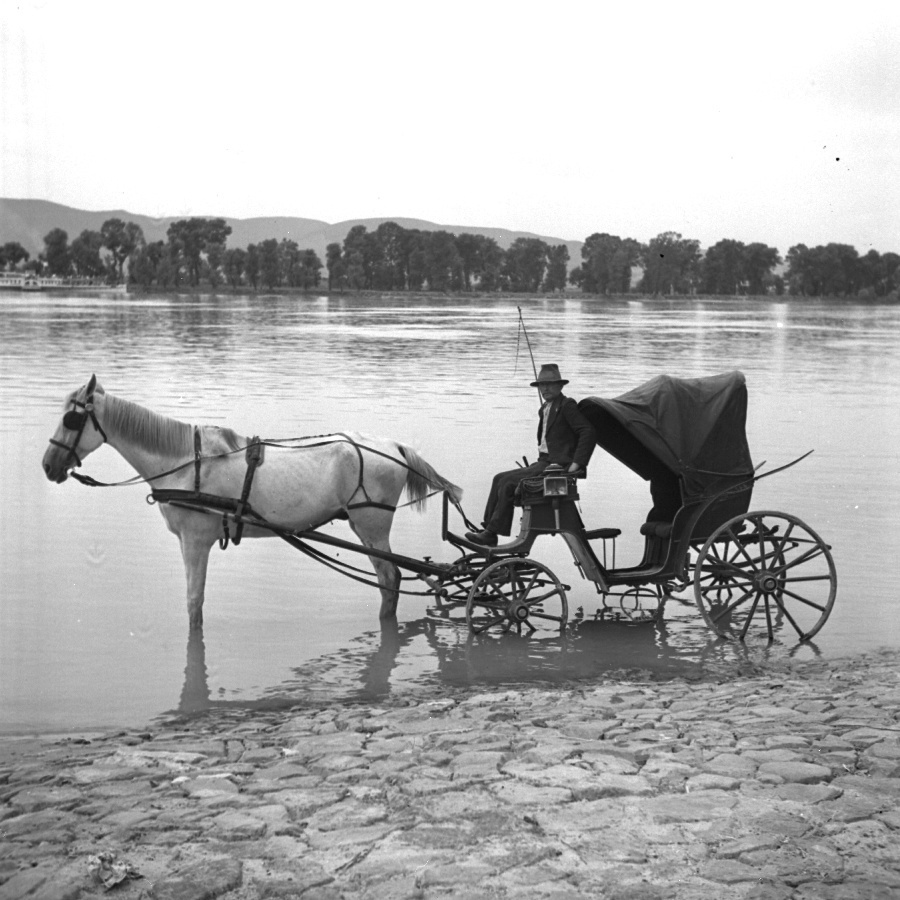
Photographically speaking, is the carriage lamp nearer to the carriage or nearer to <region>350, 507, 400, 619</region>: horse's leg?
the carriage

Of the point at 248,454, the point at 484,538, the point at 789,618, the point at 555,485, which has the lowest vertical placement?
the point at 789,618

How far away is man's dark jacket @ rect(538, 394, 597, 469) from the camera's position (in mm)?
10570

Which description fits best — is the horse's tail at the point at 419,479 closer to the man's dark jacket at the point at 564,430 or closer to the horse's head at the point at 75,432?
the man's dark jacket at the point at 564,430

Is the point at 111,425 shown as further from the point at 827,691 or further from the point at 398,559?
the point at 827,691

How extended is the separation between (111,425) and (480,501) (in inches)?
304

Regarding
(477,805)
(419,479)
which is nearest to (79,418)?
(419,479)

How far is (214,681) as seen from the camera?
962 centimetres

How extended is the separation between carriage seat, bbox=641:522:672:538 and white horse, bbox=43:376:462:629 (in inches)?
69.4

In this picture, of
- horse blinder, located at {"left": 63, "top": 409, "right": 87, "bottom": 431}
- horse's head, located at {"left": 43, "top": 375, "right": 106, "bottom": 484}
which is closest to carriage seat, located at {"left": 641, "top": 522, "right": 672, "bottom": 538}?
horse's head, located at {"left": 43, "top": 375, "right": 106, "bottom": 484}

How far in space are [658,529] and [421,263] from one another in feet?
473

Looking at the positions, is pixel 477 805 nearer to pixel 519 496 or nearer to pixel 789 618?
pixel 519 496

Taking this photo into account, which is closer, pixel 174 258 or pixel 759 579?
pixel 759 579

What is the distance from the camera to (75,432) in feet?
33.3

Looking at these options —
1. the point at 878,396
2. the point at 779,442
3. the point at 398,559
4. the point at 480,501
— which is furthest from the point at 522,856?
the point at 878,396
